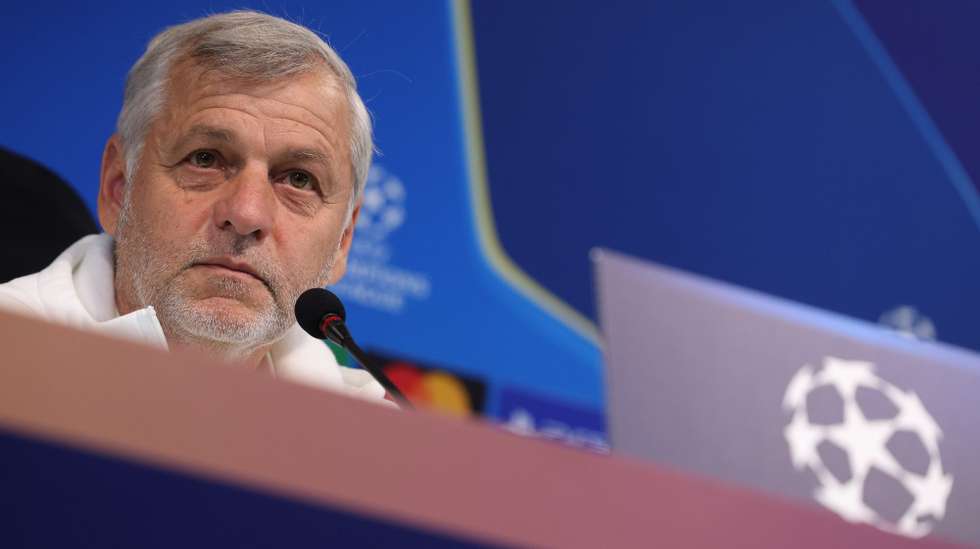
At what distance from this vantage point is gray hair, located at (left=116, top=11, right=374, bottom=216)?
1590 mm

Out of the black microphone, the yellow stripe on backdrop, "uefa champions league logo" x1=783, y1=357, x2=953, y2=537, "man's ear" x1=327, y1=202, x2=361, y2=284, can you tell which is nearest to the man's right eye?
"man's ear" x1=327, y1=202, x2=361, y2=284

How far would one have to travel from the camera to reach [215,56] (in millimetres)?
1597

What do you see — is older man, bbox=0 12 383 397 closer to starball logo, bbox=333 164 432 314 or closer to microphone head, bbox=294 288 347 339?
microphone head, bbox=294 288 347 339

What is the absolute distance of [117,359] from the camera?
0.47m

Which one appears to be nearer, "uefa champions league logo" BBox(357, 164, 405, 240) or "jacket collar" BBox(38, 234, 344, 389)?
"jacket collar" BBox(38, 234, 344, 389)

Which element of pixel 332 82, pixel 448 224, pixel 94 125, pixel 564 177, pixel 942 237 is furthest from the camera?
pixel 942 237

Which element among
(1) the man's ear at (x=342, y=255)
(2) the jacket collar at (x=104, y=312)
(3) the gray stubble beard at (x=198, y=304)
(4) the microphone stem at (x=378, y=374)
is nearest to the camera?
(4) the microphone stem at (x=378, y=374)

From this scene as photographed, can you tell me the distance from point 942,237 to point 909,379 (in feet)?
6.89

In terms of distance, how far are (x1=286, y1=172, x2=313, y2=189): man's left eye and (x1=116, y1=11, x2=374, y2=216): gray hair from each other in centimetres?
15

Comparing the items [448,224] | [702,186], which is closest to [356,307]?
[448,224]

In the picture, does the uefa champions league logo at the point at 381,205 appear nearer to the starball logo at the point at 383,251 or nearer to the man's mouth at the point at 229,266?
the starball logo at the point at 383,251

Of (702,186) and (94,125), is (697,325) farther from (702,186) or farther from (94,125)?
(702,186)

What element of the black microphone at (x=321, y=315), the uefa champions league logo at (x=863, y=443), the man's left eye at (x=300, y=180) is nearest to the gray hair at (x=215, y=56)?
the man's left eye at (x=300, y=180)

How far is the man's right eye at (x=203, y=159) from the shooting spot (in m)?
1.53
